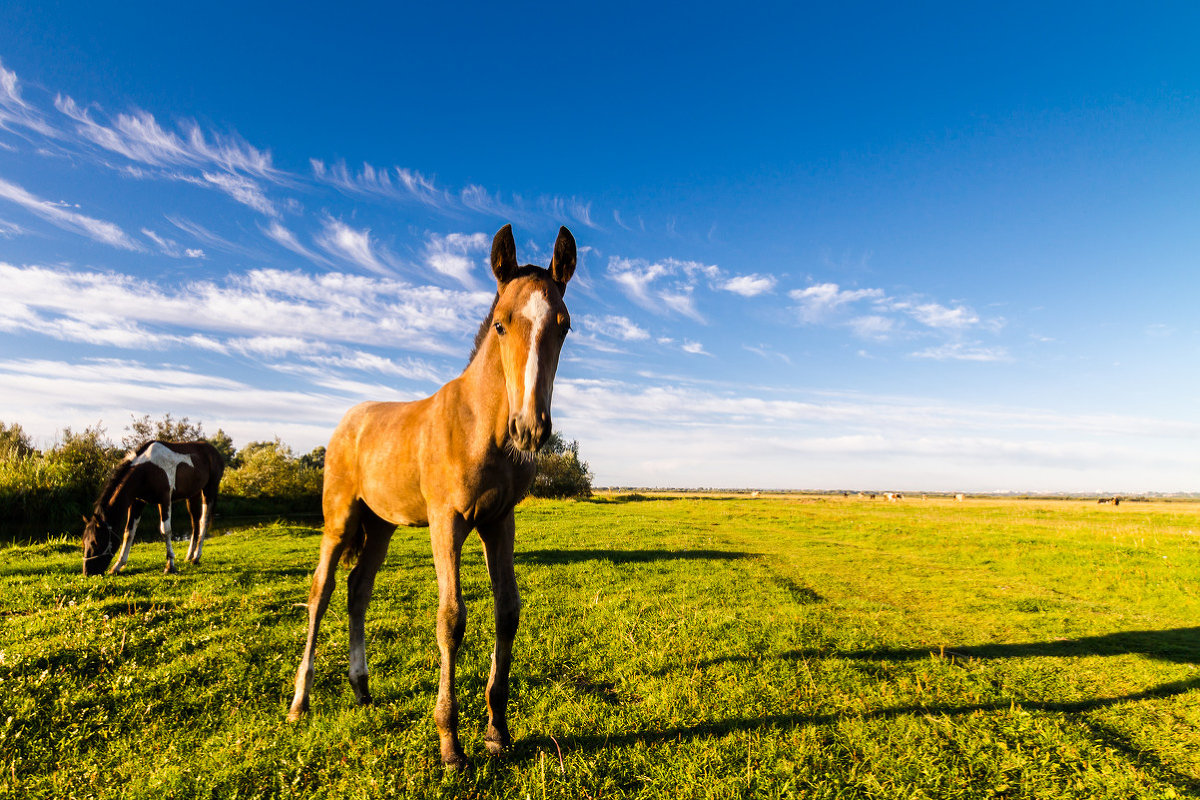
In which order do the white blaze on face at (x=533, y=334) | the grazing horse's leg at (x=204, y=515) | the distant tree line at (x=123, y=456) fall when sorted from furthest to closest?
1. the distant tree line at (x=123, y=456)
2. the grazing horse's leg at (x=204, y=515)
3. the white blaze on face at (x=533, y=334)

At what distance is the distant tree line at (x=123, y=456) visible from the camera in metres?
22.9

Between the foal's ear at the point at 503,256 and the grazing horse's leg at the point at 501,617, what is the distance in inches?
76.5

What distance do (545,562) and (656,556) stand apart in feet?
11.4

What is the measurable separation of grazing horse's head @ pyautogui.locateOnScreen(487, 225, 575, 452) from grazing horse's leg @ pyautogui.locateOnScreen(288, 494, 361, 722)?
251cm

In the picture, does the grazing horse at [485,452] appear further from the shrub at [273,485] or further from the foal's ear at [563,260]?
the shrub at [273,485]

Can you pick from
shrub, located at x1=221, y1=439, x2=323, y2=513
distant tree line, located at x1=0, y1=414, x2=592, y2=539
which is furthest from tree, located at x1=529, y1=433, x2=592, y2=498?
shrub, located at x1=221, y1=439, x2=323, y2=513

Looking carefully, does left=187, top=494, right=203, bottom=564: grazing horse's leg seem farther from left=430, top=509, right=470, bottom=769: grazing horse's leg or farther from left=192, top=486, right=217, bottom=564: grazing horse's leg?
left=430, top=509, right=470, bottom=769: grazing horse's leg

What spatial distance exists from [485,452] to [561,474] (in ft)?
173

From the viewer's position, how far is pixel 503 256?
3627mm

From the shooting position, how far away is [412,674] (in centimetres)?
539

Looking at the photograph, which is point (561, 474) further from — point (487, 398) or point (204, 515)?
point (487, 398)

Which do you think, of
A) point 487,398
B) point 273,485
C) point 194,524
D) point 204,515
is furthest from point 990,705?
point 273,485

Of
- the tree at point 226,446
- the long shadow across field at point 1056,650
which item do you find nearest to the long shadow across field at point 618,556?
the long shadow across field at point 1056,650

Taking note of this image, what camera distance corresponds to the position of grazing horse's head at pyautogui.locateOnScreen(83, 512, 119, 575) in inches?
387
